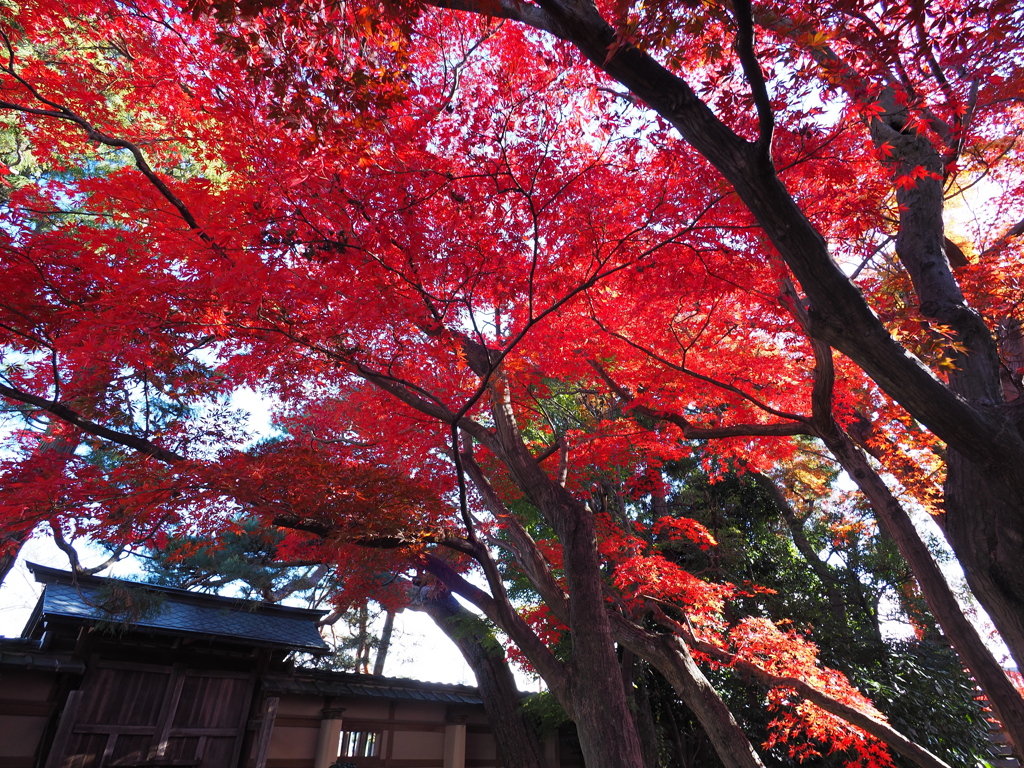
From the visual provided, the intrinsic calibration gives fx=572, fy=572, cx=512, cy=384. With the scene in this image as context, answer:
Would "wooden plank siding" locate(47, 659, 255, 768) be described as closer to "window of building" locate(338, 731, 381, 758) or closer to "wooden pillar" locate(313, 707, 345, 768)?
"wooden pillar" locate(313, 707, 345, 768)

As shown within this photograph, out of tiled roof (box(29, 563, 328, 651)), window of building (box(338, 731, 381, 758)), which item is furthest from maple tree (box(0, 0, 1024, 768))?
window of building (box(338, 731, 381, 758))

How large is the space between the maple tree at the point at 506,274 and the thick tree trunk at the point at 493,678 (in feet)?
10.3

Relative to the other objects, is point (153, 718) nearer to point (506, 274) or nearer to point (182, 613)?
point (182, 613)

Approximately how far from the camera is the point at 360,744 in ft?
31.2

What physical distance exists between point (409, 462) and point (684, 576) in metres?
4.51

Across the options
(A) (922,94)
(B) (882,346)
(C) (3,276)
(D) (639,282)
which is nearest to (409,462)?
(D) (639,282)

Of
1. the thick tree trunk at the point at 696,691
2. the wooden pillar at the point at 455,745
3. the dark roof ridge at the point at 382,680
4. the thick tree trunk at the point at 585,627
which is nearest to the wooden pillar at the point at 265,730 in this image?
the dark roof ridge at the point at 382,680

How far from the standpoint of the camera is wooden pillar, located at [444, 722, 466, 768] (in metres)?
10.1

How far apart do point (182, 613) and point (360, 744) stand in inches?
146

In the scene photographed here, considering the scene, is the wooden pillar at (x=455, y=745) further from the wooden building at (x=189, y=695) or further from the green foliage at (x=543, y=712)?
the green foliage at (x=543, y=712)

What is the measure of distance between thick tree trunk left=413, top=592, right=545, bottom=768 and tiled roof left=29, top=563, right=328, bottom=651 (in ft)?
7.15

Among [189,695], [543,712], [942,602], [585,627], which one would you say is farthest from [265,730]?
[942,602]

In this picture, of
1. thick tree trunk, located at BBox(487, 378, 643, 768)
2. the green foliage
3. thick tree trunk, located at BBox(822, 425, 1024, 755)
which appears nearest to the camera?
thick tree trunk, located at BBox(822, 425, 1024, 755)

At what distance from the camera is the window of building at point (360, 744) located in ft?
30.8
